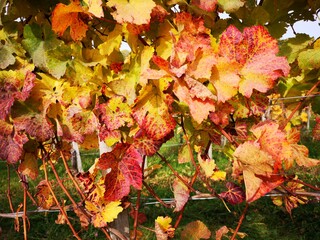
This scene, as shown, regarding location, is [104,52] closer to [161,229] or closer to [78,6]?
[78,6]

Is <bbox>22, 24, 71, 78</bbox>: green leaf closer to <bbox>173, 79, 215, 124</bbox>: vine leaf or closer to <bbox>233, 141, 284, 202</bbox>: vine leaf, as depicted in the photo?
<bbox>173, 79, 215, 124</bbox>: vine leaf

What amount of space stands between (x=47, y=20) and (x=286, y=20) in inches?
25.0

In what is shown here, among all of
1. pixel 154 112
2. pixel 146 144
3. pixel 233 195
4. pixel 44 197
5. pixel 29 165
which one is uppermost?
pixel 154 112

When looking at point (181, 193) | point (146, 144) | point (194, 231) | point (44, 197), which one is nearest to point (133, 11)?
point (146, 144)

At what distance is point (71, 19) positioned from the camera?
0.84 m

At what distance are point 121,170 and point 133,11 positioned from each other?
0.37 m

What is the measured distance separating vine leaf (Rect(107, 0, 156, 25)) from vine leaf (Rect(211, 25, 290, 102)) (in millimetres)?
158

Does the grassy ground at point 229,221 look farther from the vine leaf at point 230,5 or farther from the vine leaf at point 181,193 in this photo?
the vine leaf at point 230,5

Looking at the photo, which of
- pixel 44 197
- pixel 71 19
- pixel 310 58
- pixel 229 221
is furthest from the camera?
pixel 229 221

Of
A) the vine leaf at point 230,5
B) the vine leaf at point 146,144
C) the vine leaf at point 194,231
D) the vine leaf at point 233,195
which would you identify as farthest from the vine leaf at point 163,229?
the vine leaf at point 230,5

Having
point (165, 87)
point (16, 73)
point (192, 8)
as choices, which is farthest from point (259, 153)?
point (16, 73)

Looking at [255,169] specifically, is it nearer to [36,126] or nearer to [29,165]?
[36,126]

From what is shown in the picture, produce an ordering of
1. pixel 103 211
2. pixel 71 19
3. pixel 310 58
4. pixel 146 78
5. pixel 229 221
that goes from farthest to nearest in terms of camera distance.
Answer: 1. pixel 229 221
2. pixel 103 211
3. pixel 310 58
4. pixel 71 19
5. pixel 146 78

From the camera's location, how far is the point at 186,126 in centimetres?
104
